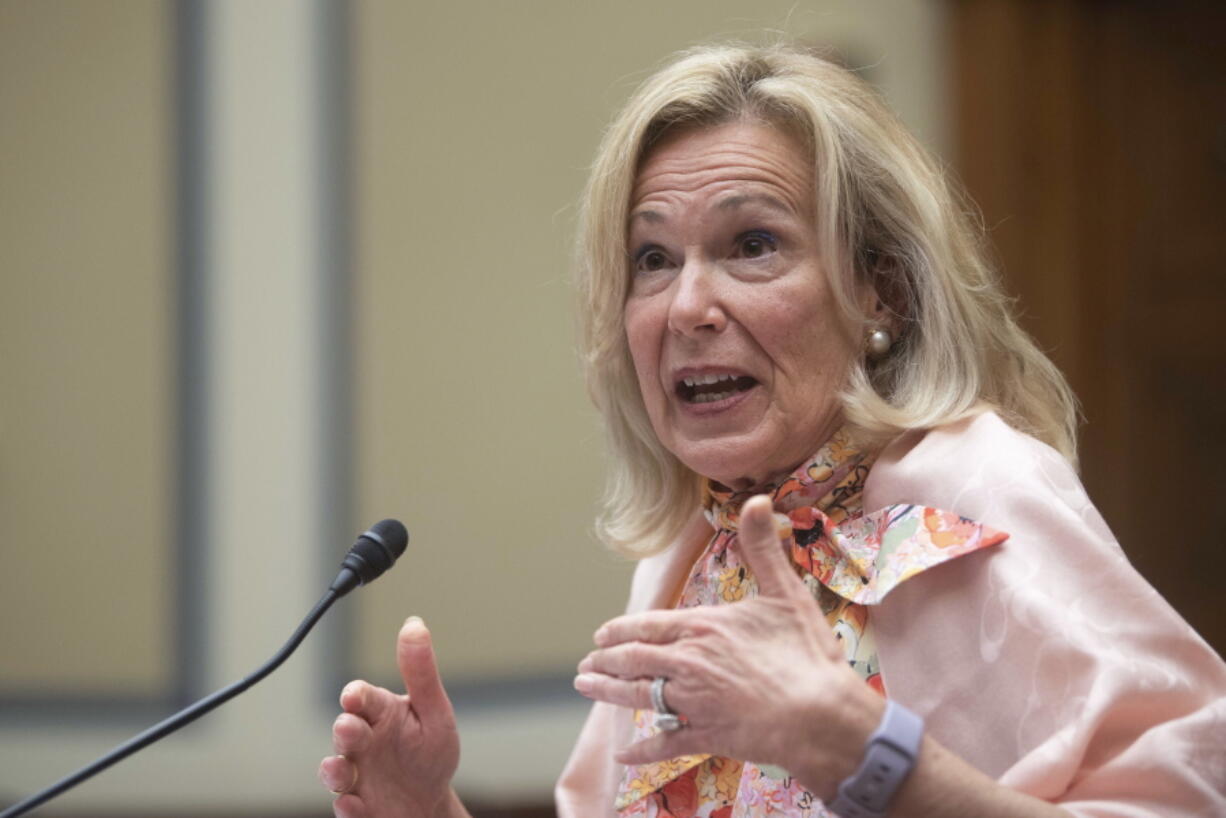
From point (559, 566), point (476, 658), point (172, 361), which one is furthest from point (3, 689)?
point (559, 566)

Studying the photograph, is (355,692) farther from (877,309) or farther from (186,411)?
(186,411)

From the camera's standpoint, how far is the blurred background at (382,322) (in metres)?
3.69

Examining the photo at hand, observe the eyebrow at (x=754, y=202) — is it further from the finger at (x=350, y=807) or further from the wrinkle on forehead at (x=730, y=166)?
the finger at (x=350, y=807)

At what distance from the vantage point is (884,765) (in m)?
1.21

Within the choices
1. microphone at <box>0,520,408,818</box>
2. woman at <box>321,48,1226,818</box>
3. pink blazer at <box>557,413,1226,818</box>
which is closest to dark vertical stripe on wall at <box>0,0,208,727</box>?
woman at <box>321,48,1226,818</box>

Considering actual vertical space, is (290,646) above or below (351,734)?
above

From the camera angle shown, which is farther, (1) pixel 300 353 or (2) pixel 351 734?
(1) pixel 300 353

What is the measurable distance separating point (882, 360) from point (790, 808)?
570mm

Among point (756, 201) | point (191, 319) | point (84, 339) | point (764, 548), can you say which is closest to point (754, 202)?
point (756, 201)

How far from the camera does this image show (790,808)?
1505 millimetres

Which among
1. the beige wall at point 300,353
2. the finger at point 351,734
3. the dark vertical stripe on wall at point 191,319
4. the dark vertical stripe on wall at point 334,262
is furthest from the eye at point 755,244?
the dark vertical stripe on wall at point 191,319

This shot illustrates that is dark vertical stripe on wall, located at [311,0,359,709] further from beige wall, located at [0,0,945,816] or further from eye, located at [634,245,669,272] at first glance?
eye, located at [634,245,669,272]

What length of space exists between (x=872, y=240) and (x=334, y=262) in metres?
2.44

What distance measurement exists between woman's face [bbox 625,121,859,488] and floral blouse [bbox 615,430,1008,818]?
53 millimetres
